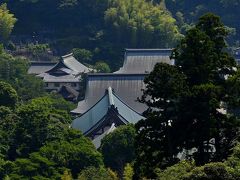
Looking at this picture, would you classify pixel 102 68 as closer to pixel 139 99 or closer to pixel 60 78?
pixel 60 78

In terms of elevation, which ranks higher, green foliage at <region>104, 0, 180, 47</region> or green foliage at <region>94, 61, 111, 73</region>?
green foliage at <region>104, 0, 180, 47</region>

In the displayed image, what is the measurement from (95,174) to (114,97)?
13.9 metres

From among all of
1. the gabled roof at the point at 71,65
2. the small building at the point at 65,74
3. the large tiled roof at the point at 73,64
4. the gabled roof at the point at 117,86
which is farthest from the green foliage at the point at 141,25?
the gabled roof at the point at 117,86

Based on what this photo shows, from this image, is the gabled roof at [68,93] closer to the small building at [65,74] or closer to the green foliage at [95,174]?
the small building at [65,74]

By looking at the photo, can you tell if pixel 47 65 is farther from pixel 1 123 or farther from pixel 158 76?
pixel 158 76

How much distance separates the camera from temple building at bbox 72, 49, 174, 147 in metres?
37.7

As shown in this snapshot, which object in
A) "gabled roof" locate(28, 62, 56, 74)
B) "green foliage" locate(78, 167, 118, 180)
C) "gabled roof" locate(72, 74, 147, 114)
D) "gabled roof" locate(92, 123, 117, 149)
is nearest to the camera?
"green foliage" locate(78, 167, 118, 180)

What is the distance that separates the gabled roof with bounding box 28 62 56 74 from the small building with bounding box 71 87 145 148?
15.7 m

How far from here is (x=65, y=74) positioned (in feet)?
181

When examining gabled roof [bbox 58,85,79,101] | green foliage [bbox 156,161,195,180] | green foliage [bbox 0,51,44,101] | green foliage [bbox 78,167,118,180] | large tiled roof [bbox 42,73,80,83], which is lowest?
gabled roof [bbox 58,85,79,101]

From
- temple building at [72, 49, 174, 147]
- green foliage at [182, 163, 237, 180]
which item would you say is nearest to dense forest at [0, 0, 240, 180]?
green foliage at [182, 163, 237, 180]

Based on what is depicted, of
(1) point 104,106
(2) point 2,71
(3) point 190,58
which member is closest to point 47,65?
(2) point 2,71

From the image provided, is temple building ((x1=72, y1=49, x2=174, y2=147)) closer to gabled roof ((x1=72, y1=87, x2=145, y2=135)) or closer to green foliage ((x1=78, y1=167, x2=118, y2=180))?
gabled roof ((x1=72, y1=87, x2=145, y2=135))

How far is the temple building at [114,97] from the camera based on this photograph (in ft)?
124
